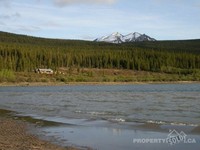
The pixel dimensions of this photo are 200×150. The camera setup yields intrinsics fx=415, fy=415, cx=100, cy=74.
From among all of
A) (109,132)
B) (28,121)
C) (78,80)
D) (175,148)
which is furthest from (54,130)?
(78,80)

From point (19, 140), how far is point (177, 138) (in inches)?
310

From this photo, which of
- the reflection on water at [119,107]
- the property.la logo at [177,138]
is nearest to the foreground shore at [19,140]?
the property.la logo at [177,138]

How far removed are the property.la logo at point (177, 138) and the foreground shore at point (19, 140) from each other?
A: 4902 millimetres

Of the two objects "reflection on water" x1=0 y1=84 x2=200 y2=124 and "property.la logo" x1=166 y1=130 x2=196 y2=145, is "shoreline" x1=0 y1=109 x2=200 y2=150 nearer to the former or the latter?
"property.la logo" x1=166 y1=130 x2=196 y2=145

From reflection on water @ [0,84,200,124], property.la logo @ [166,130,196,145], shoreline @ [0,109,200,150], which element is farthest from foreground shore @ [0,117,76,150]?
reflection on water @ [0,84,200,124]

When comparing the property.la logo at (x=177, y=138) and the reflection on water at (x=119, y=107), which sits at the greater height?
the property.la logo at (x=177, y=138)

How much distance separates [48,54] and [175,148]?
184m

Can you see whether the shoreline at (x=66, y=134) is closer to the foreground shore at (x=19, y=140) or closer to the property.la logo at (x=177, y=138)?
the foreground shore at (x=19, y=140)

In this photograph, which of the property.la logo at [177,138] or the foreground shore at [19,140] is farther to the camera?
the property.la logo at [177,138]

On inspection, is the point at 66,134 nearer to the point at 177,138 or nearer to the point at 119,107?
the point at 177,138

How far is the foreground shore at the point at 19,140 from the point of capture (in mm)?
18348

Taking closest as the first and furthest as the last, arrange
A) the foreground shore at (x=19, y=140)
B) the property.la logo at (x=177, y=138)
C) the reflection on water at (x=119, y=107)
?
the foreground shore at (x=19, y=140)
the property.la logo at (x=177, y=138)
the reflection on water at (x=119, y=107)

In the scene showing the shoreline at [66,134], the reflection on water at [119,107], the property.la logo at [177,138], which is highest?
the property.la logo at [177,138]

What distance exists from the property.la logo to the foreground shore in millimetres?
4902
